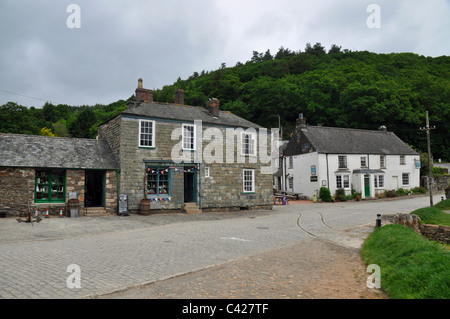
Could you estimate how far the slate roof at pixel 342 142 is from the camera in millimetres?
34312

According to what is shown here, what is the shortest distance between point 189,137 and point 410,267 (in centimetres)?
1703

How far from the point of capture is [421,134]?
53.0 metres

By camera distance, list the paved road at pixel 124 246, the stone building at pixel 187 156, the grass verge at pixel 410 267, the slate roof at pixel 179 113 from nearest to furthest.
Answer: the grass verge at pixel 410 267, the paved road at pixel 124 246, the stone building at pixel 187 156, the slate roof at pixel 179 113

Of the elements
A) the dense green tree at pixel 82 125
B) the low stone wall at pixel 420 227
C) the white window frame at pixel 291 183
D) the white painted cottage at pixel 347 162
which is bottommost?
the low stone wall at pixel 420 227

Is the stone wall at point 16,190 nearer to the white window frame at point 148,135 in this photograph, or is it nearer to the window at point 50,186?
the window at point 50,186

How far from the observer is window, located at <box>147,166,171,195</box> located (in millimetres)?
20266

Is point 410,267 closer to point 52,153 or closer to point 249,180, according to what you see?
point 249,180

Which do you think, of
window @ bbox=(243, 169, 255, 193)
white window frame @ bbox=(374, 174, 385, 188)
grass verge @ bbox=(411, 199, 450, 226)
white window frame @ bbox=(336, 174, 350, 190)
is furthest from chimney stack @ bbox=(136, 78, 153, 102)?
white window frame @ bbox=(374, 174, 385, 188)

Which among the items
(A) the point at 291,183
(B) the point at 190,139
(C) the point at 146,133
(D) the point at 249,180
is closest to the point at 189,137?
(B) the point at 190,139

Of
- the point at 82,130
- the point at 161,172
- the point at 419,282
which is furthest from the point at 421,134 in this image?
the point at 82,130

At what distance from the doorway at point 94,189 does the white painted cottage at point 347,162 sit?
2181 cm

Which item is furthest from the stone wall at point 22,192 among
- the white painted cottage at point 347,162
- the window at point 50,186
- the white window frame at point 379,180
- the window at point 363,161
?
the white window frame at point 379,180

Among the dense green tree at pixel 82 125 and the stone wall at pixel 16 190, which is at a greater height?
the dense green tree at pixel 82 125

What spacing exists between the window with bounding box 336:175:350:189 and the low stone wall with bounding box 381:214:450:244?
64.5 feet
